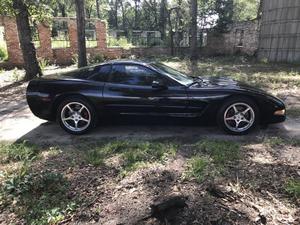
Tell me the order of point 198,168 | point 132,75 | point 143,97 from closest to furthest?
1. point 198,168
2. point 143,97
3. point 132,75

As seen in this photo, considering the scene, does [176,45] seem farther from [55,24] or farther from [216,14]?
[55,24]

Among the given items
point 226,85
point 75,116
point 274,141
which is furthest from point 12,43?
point 274,141

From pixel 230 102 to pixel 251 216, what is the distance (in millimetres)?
2338

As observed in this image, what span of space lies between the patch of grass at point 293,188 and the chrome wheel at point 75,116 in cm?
321

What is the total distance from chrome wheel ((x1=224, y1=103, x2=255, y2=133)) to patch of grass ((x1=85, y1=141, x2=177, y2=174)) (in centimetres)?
104

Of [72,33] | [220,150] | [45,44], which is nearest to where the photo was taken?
[220,150]

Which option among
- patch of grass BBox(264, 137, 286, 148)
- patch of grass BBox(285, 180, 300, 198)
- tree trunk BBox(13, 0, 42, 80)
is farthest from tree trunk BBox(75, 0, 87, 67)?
patch of grass BBox(285, 180, 300, 198)

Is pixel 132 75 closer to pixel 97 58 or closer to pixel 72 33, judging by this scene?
pixel 97 58

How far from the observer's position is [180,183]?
3490 mm

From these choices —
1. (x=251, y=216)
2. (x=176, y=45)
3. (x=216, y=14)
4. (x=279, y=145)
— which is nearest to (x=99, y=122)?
(x=279, y=145)

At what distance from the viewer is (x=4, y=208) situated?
3.33m

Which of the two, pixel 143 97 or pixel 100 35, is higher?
pixel 100 35

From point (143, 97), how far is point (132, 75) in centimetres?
45

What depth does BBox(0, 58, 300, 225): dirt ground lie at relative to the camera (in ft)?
9.68
